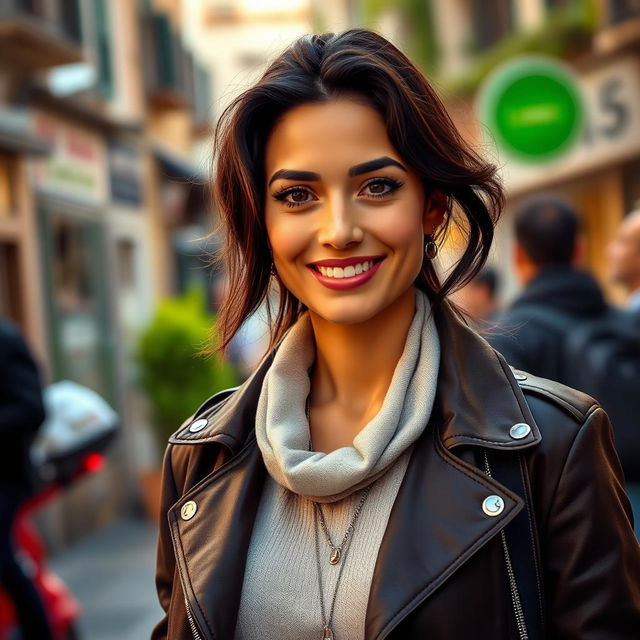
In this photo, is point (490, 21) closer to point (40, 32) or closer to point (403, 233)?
point (40, 32)

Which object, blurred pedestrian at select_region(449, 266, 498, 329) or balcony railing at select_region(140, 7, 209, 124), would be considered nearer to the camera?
blurred pedestrian at select_region(449, 266, 498, 329)

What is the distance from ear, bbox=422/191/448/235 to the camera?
2.12 m

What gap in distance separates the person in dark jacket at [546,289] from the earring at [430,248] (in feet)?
6.54

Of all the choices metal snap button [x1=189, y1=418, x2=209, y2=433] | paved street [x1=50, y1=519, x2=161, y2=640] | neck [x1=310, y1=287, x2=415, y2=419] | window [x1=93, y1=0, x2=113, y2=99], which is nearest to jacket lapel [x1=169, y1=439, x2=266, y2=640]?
metal snap button [x1=189, y1=418, x2=209, y2=433]

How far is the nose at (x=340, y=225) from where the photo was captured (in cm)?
198

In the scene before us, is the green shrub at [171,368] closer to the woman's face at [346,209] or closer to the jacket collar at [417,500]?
the jacket collar at [417,500]

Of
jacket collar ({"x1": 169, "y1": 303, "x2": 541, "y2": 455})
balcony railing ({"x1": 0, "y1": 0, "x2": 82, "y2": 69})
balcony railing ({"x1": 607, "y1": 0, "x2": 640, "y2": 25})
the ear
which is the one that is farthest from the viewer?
balcony railing ({"x1": 607, "y1": 0, "x2": 640, "y2": 25})

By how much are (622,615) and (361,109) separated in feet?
3.13

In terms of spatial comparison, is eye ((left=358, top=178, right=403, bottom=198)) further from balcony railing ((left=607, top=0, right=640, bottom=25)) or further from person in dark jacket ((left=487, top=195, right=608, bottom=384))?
balcony railing ((left=607, top=0, right=640, bottom=25))

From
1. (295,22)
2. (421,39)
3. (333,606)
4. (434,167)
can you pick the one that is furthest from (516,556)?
(295,22)

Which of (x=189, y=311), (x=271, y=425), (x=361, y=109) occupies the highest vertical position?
(x=361, y=109)

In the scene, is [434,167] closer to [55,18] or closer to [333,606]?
[333,606]

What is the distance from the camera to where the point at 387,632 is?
1.85 metres

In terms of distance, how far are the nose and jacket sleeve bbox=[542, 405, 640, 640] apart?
0.51 metres
